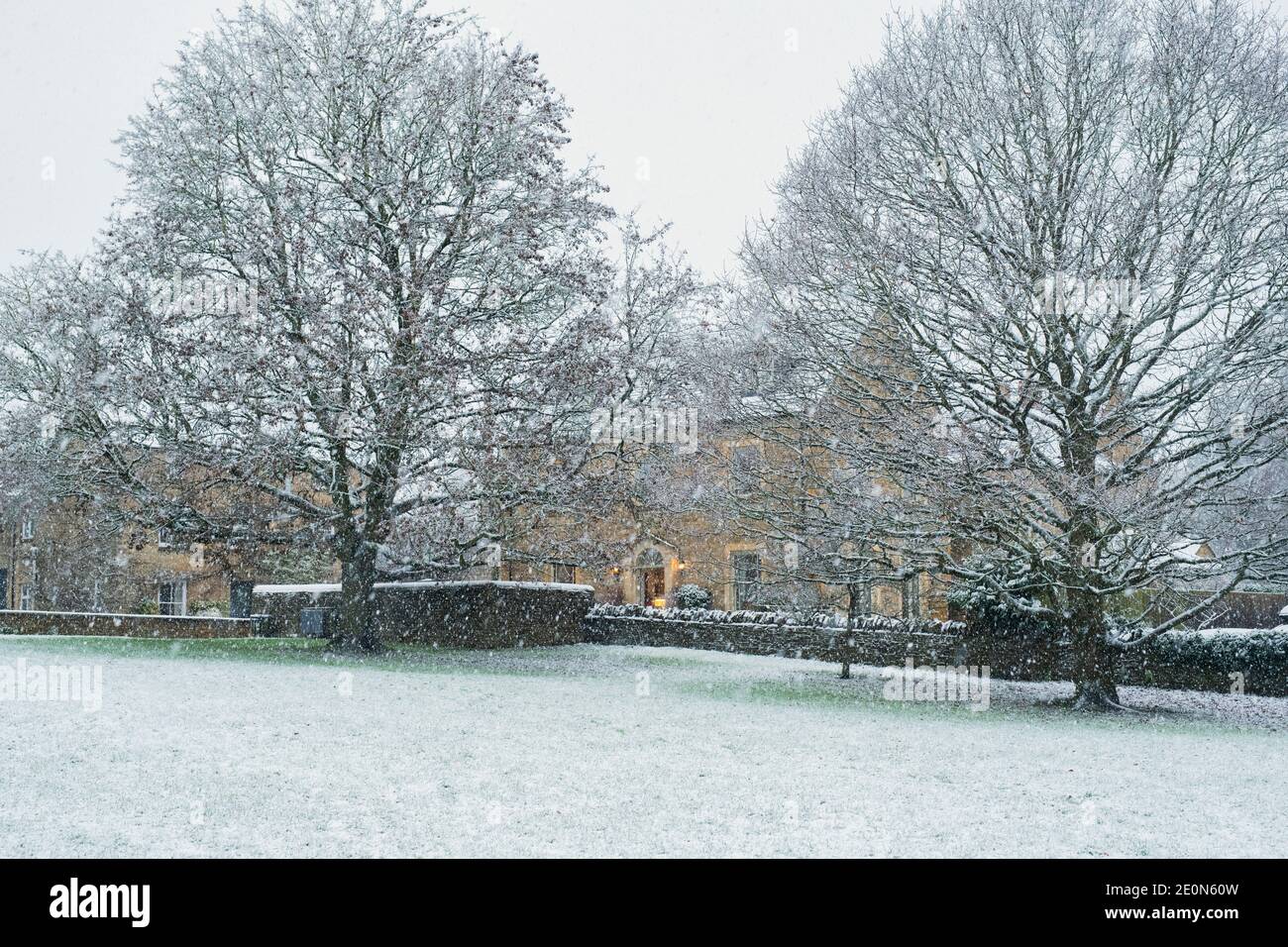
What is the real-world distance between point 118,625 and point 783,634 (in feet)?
64.4

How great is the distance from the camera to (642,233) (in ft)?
68.0

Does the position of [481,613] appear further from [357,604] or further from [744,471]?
[744,471]

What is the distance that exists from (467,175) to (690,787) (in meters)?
13.6

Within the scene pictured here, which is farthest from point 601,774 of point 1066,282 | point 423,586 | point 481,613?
point 423,586

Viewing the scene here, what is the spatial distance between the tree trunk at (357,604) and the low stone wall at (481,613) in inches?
157

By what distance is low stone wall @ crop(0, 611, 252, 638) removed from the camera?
27.0 meters

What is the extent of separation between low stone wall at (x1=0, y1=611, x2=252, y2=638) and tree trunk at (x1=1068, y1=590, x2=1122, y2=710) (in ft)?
80.0

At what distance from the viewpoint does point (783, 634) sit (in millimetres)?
23016

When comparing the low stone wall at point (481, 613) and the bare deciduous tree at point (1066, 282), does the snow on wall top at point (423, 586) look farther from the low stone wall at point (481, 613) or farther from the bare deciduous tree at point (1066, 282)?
the bare deciduous tree at point (1066, 282)

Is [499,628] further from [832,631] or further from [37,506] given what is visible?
[37,506]

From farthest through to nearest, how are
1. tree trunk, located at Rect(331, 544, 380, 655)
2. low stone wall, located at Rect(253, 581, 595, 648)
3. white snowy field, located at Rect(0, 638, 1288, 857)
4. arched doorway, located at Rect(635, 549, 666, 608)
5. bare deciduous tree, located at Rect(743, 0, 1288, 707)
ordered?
1. arched doorway, located at Rect(635, 549, 666, 608)
2. low stone wall, located at Rect(253, 581, 595, 648)
3. tree trunk, located at Rect(331, 544, 380, 655)
4. bare deciduous tree, located at Rect(743, 0, 1288, 707)
5. white snowy field, located at Rect(0, 638, 1288, 857)

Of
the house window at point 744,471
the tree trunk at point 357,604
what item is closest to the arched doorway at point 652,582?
the tree trunk at point 357,604

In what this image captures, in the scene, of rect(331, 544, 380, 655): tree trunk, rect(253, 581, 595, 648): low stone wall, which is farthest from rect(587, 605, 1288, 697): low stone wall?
rect(331, 544, 380, 655): tree trunk

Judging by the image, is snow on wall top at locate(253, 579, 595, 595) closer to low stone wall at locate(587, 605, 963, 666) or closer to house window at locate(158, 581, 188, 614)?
low stone wall at locate(587, 605, 963, 666)
